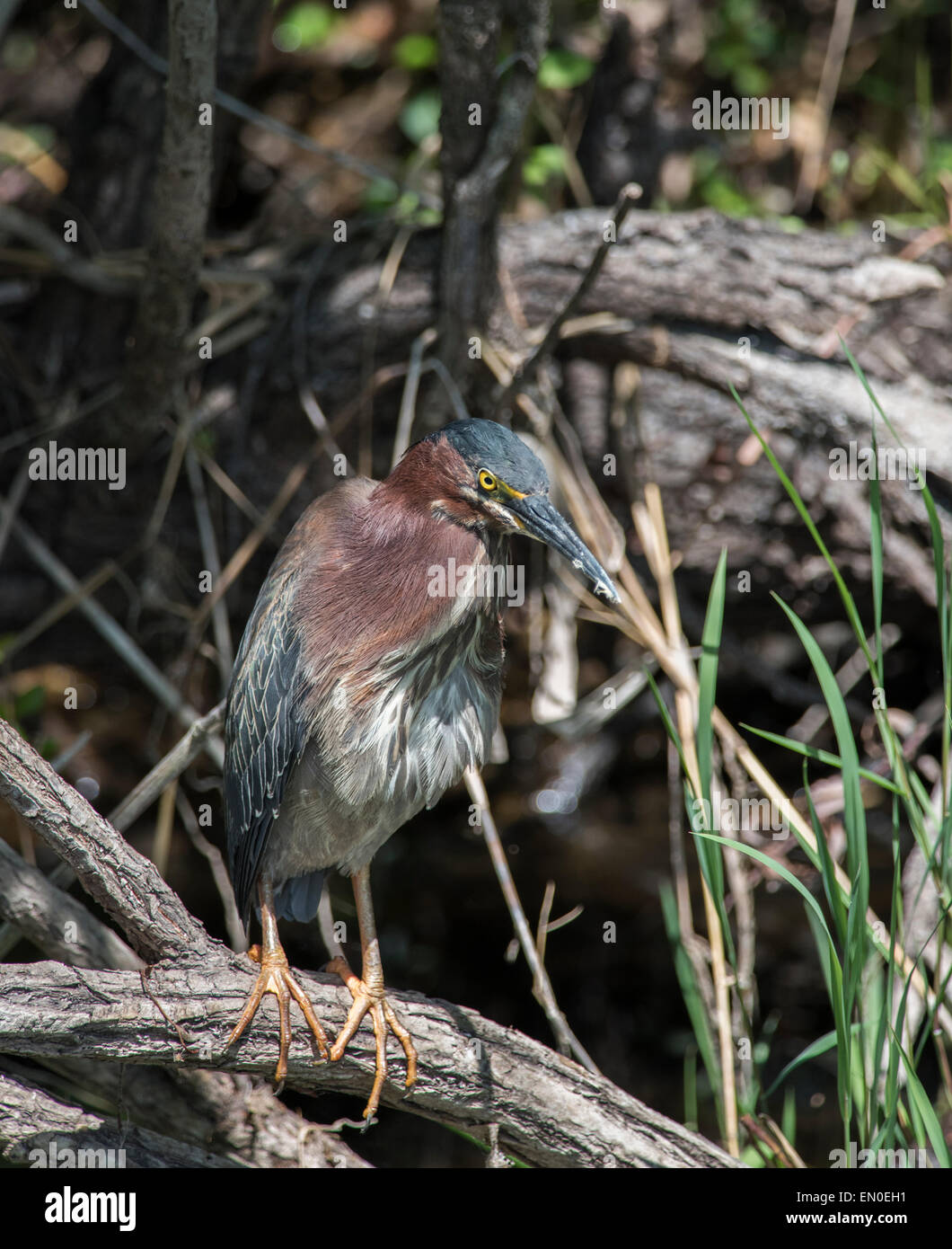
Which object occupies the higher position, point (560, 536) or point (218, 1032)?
point (560, 536)

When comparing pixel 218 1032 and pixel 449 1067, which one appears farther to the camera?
pixel 449 1067

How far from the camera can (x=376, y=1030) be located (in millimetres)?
2494

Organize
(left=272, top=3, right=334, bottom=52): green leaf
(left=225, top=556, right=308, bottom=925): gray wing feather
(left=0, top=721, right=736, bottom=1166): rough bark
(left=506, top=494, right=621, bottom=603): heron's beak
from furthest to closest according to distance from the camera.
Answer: (left=272, top=3, right=334, bottom=52): green leaf, (left=225, top=556, right=308, bottom=925): gray wing feather, (left=506, top=494, right=621, bottom=603): heron's beak, (left=0, top=721, right=736, bottom=1166): rough bark

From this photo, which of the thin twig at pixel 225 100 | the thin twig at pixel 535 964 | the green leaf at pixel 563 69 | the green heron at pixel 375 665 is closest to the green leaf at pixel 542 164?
the green leaf at pixel 563 69

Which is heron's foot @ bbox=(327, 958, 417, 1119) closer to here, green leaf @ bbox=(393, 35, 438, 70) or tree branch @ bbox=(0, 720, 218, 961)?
tree branch @ bbox=(0, 720, 218, 961)

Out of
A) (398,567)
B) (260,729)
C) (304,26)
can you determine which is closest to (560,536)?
(398,567)

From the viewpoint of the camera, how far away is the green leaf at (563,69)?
4320 mm

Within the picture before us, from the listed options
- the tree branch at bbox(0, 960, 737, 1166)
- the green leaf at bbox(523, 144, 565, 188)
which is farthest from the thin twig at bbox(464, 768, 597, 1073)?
the green leaf at bbox(523, 144, 565, 188)

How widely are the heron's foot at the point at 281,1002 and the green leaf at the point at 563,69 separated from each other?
11.0 feet

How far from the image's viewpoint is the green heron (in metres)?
2.45

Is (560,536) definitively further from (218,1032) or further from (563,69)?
→ (563,69)

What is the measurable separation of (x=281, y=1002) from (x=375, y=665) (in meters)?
0.74

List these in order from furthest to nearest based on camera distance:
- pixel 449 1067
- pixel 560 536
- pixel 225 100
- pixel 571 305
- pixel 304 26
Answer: pixel 304 26
pixel 225 100
pixel 571 305
pixel 449 1067
pixel 560 536

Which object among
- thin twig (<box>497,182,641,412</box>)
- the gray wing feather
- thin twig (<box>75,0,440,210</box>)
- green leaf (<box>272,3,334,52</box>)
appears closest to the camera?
the gray wing feather
